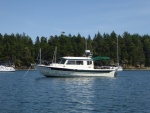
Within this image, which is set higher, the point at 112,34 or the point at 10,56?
the point at 112,34

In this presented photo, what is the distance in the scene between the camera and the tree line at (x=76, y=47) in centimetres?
15212

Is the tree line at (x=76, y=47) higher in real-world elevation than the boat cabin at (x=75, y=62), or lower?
higher

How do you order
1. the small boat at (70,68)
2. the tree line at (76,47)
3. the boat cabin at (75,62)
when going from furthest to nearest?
the tree line at (76,47)
the boat cabin at (75,62)
the small boat at (70,68)

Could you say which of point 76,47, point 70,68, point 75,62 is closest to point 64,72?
point 70,68

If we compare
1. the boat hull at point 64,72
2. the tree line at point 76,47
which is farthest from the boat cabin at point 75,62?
the tree line at point 76,47

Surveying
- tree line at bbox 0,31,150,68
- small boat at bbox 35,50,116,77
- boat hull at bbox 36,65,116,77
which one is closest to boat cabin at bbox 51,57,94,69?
small boat at bbox 35,50,116,77

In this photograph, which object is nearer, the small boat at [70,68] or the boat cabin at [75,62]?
the small boat at [70,68]

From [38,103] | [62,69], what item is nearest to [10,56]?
[62,69]

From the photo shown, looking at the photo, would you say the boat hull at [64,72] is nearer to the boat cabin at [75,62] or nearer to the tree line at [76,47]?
the boat cabin at [75,62]

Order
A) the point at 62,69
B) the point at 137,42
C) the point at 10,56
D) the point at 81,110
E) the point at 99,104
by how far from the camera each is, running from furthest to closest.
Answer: the point at 137,42 < the point at 10,56 < the point at 62,69 < the point at 99,104 < the point at 81,110

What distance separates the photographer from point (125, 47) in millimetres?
171625

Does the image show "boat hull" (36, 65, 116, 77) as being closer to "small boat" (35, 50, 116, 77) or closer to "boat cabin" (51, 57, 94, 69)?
"small boat" (35, 50, 116, 77)

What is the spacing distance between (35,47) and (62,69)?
99.1 meters

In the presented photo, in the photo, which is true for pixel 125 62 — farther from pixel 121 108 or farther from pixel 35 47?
pixel 121 108
